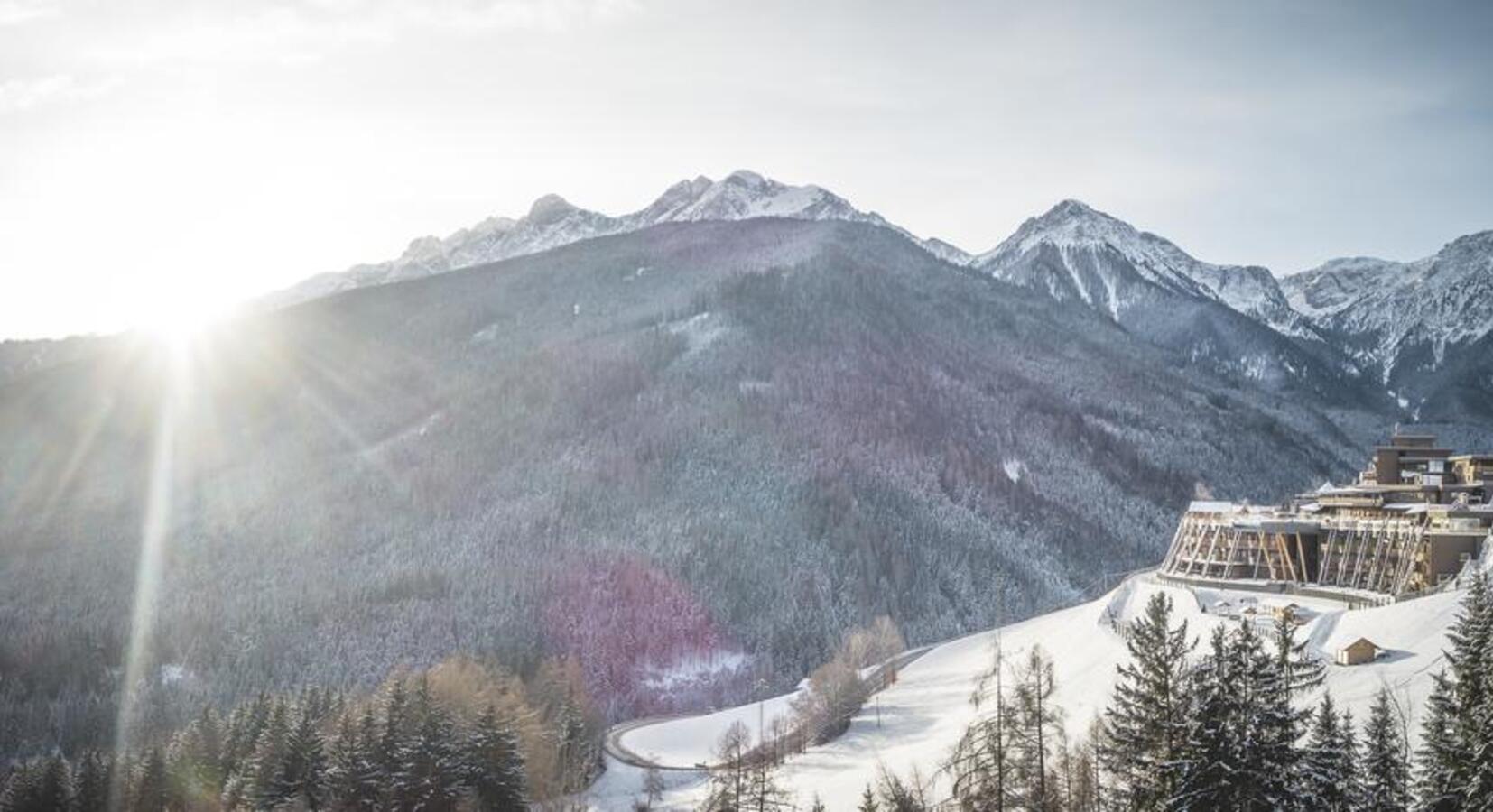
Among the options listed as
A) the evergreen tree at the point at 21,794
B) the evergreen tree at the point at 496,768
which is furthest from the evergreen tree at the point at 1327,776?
the evergreen tree at the point at 21,794

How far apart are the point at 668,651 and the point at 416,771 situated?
93.4 meters

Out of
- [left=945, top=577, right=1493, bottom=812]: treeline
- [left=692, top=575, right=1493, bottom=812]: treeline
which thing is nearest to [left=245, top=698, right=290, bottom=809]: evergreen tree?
[left=692, top=575, right=1493, bottom=812]: treeline

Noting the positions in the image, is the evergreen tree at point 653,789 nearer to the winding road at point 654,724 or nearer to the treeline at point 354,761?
the winding road at point 654,724

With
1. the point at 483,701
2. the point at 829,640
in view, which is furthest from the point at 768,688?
the point at 483,701

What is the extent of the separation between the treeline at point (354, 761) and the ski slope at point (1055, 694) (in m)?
8.61

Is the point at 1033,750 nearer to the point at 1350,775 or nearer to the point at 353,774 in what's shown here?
the point at 1350,775

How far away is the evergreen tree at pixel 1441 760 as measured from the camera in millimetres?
36625

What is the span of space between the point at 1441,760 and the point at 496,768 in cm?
5454

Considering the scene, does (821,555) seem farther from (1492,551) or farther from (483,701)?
(1492,551)

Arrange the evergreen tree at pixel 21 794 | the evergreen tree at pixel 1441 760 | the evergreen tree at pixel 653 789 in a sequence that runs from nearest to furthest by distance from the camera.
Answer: the evergreen tree at pixel 1441 760, the evergreen tree at pixel 21 794, the evergreen tree at pixel 653 789

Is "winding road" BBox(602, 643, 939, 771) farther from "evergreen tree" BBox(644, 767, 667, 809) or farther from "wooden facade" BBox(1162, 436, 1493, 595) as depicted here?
"wooden facade" BBox(1162, 436, 1493, 595)


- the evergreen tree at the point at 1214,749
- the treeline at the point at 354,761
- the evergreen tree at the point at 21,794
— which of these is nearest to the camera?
the evergreen tree at the point at 1214,749

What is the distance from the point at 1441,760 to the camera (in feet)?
124

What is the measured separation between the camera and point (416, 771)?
2830 inches
